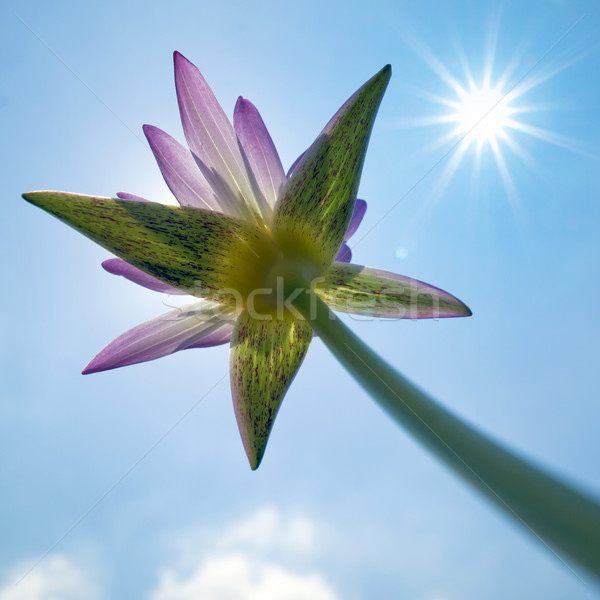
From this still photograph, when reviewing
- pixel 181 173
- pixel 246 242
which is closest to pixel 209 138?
pixel 181 173

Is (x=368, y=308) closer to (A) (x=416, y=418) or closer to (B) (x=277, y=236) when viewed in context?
(B) (x=277, y=236)

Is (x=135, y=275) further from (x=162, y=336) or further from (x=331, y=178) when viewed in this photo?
(x=331, y=178)

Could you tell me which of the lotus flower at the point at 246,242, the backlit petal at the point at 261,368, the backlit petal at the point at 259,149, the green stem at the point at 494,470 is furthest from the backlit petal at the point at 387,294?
the green stem at the point at 494,470

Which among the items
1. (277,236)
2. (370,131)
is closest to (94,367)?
(277,236)

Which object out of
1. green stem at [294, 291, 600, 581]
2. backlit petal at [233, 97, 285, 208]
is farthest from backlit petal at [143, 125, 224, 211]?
green stem at [294, 291, 600, 581]

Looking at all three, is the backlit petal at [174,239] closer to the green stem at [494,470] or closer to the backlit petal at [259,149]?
the backlit petal at [259,149]

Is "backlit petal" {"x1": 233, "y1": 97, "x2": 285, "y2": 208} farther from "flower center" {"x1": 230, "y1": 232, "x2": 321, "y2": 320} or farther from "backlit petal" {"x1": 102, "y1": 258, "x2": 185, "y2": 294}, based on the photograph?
"backlit petal" {"x1": 102, "y1": 258, "x2": 185, "y2": 294}

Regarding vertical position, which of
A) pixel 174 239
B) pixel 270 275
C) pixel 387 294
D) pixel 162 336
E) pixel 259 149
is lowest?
pixel 162 336
